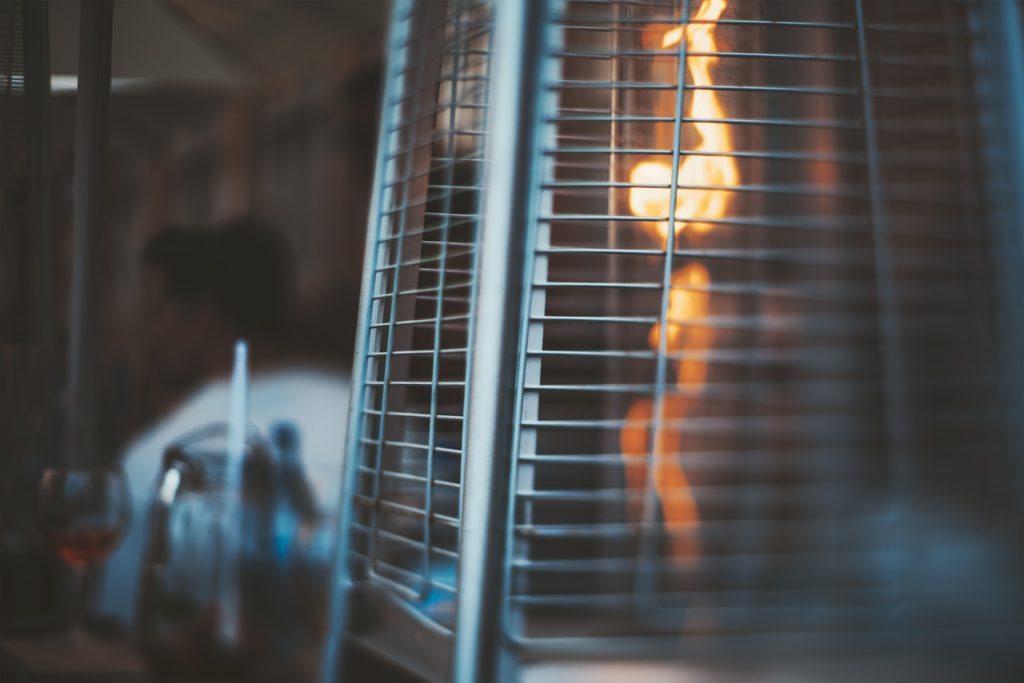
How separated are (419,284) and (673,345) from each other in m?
0.99

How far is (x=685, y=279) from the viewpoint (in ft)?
4.81

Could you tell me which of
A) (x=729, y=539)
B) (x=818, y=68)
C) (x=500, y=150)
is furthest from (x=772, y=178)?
(x=500, y=150)

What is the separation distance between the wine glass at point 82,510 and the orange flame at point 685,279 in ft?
1.22

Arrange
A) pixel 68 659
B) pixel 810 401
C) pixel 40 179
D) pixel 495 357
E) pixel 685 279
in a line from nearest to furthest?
pixel 495 357 → pixel 40 179 → pixel 68 659 → pixel 685 279 → pixel 810 401

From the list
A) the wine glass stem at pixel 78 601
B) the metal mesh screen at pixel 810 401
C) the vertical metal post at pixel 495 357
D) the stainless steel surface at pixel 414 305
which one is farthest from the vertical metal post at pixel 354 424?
the metal mesh screen at pixel 810 401

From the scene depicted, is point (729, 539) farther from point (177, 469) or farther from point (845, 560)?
point (177, 469)

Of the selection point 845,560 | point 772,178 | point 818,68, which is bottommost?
point 845,560

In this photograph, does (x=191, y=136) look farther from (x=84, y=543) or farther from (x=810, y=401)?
(x=810, y=401)

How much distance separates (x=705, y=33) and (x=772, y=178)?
4.26 feet

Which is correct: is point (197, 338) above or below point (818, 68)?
below

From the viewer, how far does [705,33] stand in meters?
0.50

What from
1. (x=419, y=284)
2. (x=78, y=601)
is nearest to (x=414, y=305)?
(x=419, y=284)

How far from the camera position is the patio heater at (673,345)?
46cm

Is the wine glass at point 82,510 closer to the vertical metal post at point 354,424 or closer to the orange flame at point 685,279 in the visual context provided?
the vertical metal post at point 354,424
